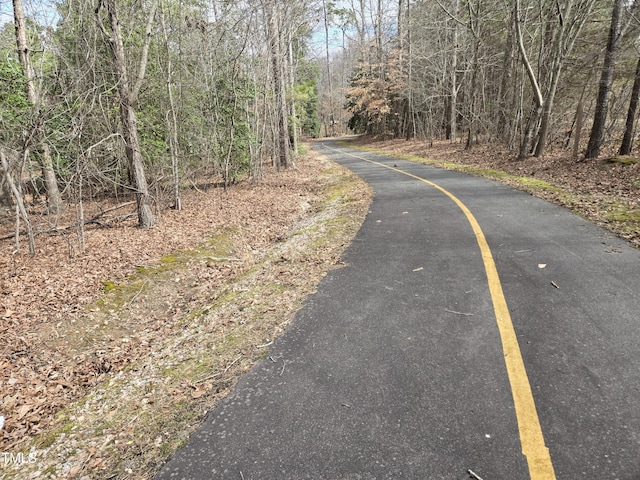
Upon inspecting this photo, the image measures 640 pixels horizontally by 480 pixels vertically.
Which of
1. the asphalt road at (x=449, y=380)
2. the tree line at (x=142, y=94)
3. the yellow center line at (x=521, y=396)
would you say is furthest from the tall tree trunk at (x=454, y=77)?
the yellow center line at (x=521, y=396)

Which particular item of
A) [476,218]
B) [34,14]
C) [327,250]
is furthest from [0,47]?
[476,218]

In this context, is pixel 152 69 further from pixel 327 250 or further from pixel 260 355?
pixel 260 355

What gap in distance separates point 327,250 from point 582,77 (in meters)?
21.7

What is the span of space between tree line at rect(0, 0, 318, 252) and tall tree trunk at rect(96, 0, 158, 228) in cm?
2

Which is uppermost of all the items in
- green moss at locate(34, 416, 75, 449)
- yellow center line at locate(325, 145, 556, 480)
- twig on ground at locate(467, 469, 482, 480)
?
yellow center line at locate(325, 145, 556, 480)

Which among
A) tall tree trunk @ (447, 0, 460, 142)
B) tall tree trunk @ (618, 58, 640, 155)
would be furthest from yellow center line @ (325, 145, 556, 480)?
tall tree trunk @ (447, 0, 460, 142)

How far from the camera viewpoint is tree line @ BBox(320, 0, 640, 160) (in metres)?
14.0

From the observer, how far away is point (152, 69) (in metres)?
12.7

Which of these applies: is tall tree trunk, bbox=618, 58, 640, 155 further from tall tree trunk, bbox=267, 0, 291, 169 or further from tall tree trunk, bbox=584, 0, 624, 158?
tall tree trunk, bbox=267, 0, 291, 169

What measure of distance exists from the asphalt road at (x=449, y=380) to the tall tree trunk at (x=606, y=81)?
30.2 feet

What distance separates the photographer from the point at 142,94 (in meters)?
12.5

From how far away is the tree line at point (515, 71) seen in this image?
14.0 metres

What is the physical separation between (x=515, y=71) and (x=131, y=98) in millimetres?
22425

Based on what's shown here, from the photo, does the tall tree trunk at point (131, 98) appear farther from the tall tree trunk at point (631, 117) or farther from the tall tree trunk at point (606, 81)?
the tall tree trunk at point (631, 117)
